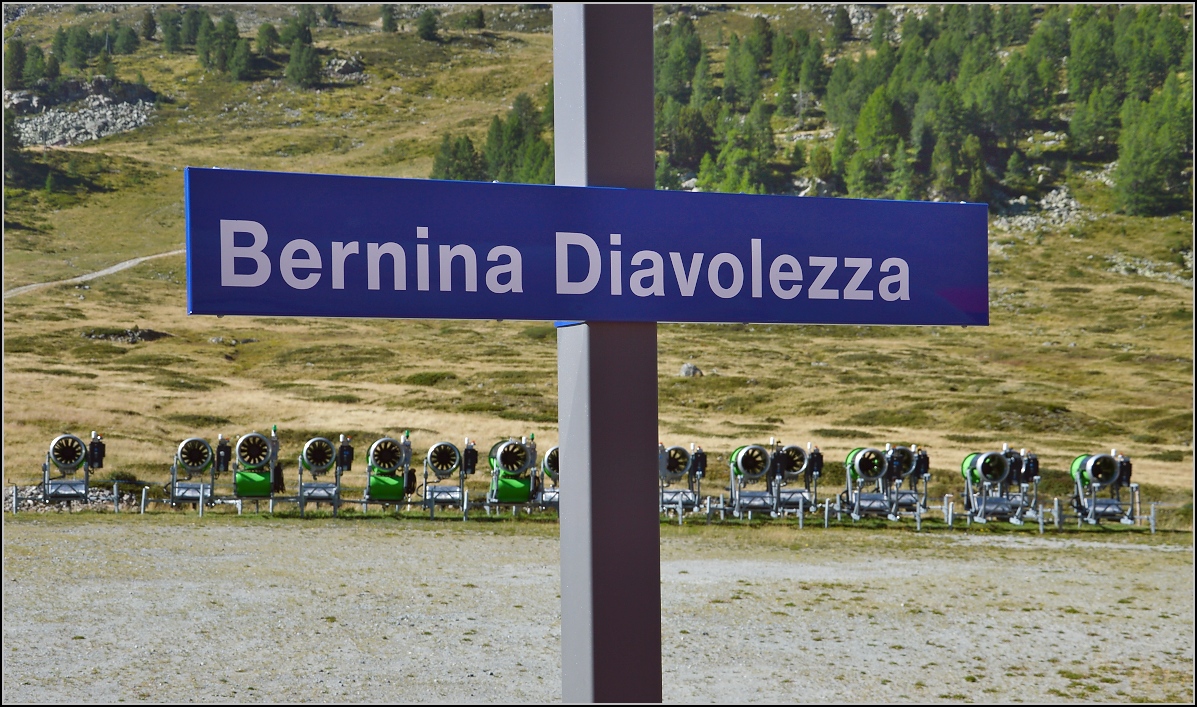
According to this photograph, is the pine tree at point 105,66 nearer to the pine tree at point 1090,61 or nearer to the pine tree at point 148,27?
the pine tree at point 148,27

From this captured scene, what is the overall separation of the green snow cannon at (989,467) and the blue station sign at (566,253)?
820 inches

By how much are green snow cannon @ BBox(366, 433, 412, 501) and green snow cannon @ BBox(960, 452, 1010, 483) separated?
11334 mm

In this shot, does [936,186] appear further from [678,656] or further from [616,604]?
[616,604]

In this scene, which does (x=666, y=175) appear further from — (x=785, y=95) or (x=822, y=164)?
(x=785, y=95)

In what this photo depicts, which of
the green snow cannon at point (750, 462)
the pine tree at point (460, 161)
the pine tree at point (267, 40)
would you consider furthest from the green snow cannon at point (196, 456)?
the pine tree at point (267, 40)

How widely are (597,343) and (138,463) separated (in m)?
41.9

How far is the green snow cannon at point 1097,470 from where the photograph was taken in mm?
22688

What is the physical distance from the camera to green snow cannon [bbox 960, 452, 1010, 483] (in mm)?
22625

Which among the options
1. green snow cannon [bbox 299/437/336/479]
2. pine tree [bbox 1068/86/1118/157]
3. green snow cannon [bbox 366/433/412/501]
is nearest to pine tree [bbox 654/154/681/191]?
pine tree [bbox 1068/86/1118/157]

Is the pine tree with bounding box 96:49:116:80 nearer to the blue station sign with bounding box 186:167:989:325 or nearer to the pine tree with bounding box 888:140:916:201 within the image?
the pine tree with bounding box 888:140:916:201

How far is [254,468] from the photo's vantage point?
68.0 ft

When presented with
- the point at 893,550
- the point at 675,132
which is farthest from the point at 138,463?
the point at 675,132

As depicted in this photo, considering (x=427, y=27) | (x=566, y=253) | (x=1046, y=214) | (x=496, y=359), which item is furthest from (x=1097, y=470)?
(x=427, y=27)

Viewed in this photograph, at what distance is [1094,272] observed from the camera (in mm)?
82500
